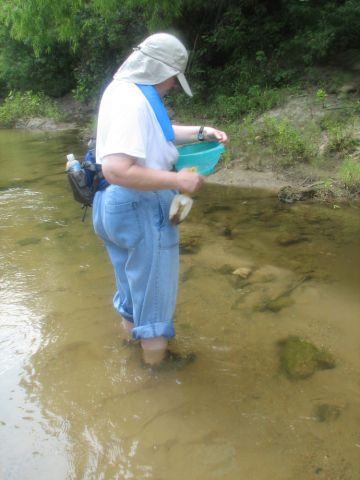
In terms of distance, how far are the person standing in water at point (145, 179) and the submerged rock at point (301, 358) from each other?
710 millimetres

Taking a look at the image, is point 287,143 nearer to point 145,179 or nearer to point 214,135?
point 214,135

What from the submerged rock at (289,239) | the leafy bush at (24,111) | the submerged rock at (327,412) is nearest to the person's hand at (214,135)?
the submerged rock at (327,412)

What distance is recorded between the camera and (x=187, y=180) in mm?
2115

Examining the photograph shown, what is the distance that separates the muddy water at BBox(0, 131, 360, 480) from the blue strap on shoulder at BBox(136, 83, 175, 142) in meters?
1.32

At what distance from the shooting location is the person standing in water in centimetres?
201

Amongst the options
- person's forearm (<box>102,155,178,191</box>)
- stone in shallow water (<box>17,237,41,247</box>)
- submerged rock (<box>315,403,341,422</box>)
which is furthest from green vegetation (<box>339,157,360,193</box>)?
person's forearm (<box>102,155,178,191</box>)

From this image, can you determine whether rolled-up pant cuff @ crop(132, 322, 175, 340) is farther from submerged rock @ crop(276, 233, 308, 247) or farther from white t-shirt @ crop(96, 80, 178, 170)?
submerged rock @ crop(276, 233, 308, 247)

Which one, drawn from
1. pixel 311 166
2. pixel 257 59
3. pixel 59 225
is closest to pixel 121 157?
pixel 59 225

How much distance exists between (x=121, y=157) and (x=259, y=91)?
24.7 ft

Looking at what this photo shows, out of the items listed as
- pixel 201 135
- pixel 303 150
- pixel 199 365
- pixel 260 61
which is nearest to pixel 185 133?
pixel 201 135

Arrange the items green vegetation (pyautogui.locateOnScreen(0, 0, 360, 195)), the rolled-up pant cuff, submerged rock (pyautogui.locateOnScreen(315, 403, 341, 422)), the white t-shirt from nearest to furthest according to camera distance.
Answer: the white t-shirt, submerged rock (pyautogui.locateOnScreen(315, 403, 341, 422)), the rolled-up pant cuff, green vegetation (pyautogui.locateOnScreen(0, 0, 360, 195))

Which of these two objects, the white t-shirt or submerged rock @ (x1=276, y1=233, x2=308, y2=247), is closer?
the white t-shirt

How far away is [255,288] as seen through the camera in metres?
3.60

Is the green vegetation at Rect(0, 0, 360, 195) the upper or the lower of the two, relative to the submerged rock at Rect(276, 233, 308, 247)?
upper
